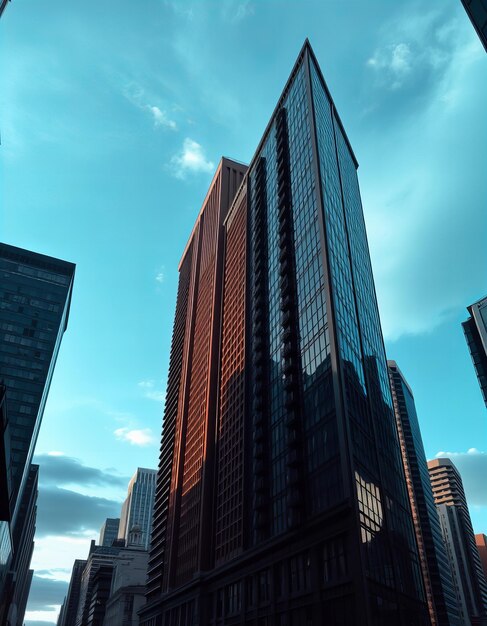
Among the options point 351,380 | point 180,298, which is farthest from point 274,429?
point 180,298

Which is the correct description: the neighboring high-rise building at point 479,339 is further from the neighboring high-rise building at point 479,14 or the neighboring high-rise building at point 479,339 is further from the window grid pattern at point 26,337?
the window grid pattern at point 26,337

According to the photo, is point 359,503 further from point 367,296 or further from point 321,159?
point 321,159

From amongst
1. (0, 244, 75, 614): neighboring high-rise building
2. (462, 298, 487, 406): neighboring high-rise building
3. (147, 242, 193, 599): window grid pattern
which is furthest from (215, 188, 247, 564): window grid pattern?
(462, 298, 487, 406): neighboring high-rise building

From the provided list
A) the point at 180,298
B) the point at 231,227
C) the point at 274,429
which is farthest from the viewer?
the point at 180,298

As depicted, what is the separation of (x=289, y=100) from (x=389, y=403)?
2332 inches

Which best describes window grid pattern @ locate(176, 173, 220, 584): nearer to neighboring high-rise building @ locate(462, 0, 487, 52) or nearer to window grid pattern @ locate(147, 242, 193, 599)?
window grid pattern @ locate(147, 242, 193, 599)

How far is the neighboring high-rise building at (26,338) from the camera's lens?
12381 centimetres

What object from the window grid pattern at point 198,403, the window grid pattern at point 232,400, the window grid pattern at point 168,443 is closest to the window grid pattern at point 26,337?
the window grid pattern at point 168,443

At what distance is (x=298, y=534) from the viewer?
5922 cm

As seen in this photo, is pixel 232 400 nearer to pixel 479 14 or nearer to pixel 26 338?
pixel 26 338

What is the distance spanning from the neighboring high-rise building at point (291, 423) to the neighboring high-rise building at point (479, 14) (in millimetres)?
36258

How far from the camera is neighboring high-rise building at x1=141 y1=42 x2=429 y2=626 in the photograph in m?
55.7

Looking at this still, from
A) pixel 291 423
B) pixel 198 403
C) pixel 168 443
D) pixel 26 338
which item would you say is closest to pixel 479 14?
pixel 291 423

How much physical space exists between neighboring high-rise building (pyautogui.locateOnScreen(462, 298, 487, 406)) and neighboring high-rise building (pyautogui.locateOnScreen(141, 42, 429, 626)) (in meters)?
39.5
